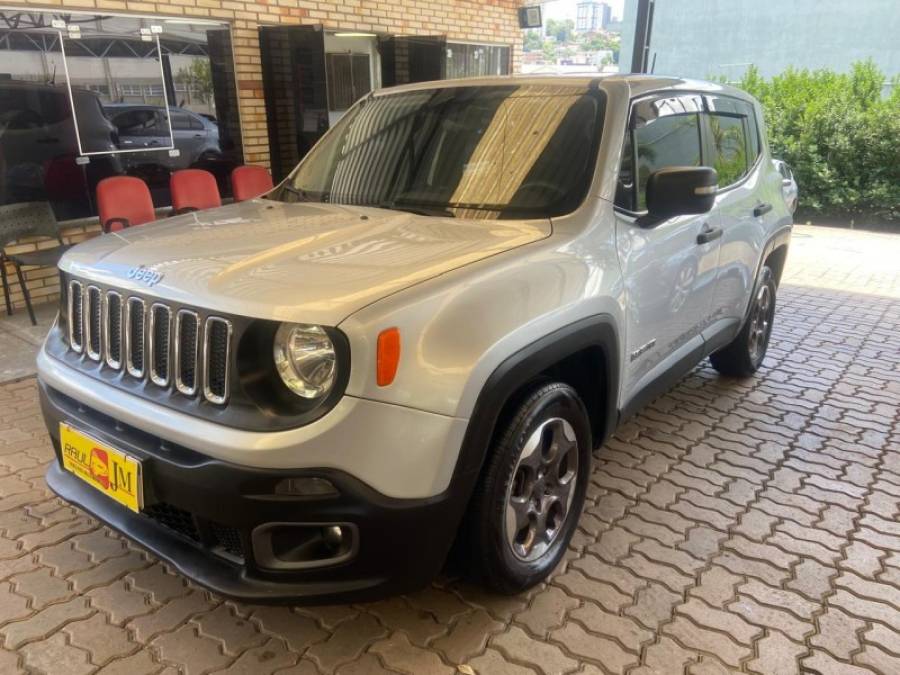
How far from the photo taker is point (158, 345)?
2.06m

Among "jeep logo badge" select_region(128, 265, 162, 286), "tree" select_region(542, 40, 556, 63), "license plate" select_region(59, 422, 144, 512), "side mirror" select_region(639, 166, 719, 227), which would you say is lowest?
"license plate" select_region(59, 422, 144, 512)

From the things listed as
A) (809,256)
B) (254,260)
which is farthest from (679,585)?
(809,256)

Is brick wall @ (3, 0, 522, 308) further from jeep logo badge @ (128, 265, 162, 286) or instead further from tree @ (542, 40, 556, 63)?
jeep logo badge @ (128, 265, 162, 286)

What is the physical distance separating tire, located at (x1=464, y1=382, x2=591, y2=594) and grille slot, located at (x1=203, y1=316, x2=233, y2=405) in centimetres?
85

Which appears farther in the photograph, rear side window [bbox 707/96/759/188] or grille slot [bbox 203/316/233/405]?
rear side window [bbox 707/96/759/188]

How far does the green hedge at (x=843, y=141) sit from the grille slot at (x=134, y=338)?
11578 mm

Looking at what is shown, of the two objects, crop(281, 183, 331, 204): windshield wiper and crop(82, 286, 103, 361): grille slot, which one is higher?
crop(281, 183, 331, 204): windshield wiper

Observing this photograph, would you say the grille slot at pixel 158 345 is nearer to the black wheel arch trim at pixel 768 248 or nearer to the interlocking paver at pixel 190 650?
the interlocking paver at pixel 190 650

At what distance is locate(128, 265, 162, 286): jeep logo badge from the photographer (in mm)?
2078

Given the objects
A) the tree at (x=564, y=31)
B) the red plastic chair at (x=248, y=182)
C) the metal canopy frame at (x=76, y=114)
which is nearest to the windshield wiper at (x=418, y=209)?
the red plastic chair at (x=248, y=182)

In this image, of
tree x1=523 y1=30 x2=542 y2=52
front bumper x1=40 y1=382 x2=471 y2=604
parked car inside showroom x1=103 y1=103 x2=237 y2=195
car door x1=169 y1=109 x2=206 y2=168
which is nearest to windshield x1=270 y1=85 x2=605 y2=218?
front bumper x1=40 y1=382 x2=471 y2=604

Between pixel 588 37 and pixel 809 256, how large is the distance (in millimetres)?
13751

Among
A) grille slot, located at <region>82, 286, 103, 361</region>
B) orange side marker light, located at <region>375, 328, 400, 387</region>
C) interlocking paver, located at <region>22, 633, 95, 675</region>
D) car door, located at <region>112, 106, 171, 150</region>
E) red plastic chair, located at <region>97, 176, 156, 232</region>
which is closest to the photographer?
orange side marker light, located at <region>375, 328, 400, 387</region>

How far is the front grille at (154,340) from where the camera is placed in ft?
6.28
